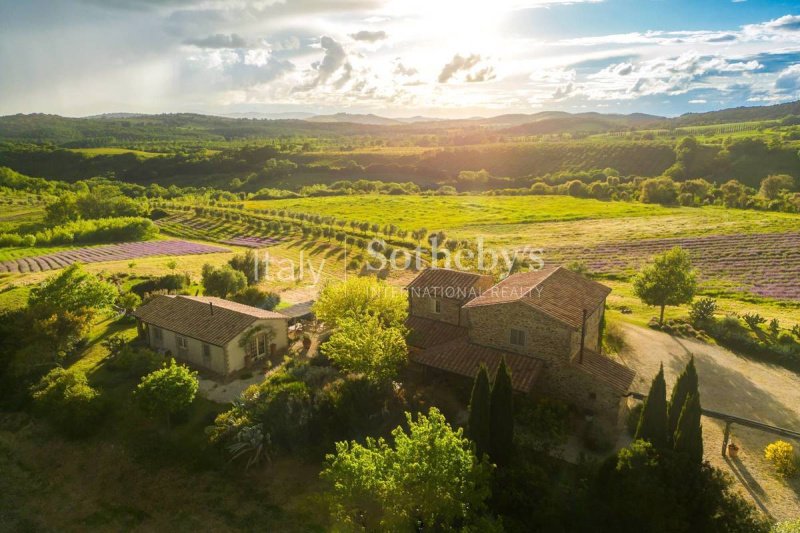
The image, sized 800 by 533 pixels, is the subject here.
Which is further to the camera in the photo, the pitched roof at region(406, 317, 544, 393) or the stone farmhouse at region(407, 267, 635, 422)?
the pitched roof at region(406, 317, 544, 393)

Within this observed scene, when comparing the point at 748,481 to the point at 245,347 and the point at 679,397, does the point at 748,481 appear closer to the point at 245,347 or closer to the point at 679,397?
the point at 679,397

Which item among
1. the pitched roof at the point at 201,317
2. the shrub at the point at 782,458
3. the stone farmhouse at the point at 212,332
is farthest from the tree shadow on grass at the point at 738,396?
the pitched roof at the point at 201,317

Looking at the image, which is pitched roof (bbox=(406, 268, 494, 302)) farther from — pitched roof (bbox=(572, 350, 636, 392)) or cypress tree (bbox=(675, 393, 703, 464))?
cypress tree (bbox=(675, 393, 703, 464))

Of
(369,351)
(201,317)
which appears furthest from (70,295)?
(369,351)

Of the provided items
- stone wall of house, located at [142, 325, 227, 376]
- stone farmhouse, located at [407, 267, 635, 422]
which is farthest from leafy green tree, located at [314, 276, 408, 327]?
stone wall of house, located at [142, 325, 227, 376]

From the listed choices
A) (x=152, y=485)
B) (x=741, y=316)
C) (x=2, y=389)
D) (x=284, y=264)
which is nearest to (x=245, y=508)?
(x=152, y=485)

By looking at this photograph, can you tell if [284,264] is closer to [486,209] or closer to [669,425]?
[669,425]

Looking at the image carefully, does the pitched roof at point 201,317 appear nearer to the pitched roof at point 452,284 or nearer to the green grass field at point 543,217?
the pitched roof at point 452,284
